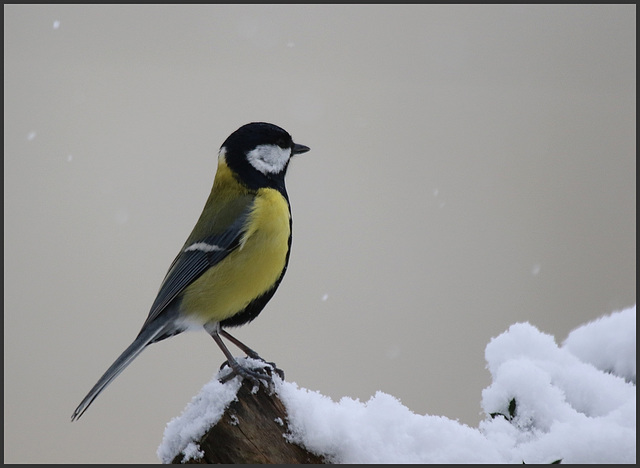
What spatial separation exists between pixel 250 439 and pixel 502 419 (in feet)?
2.08

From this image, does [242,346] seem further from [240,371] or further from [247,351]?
[240,371]

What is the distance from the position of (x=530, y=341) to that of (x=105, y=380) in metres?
1.22

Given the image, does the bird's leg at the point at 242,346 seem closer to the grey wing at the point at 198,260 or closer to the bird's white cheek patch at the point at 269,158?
the grey wing at the point at 198,260

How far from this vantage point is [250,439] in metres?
1.41

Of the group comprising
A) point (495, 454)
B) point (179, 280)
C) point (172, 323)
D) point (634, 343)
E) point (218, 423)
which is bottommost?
point (218, 423)

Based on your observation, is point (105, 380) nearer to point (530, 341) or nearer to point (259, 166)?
point (259, 166)

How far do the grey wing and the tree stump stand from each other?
1.89 ft

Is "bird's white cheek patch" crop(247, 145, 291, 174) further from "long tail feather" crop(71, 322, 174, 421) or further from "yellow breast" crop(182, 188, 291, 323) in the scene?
"long tail feather" crop(71, 322, 174, 421)

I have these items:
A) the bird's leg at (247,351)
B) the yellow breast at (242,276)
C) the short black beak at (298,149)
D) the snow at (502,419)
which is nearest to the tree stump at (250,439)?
the snow at (502,419)

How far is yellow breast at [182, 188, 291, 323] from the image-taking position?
1.92m

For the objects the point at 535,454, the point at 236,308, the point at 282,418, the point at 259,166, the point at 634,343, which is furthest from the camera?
the point at 259,166

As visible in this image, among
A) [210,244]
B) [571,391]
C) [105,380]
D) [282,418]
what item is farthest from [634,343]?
[105,380]

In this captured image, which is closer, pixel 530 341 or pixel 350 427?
pixel 350 427

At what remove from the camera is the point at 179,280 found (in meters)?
1.98
